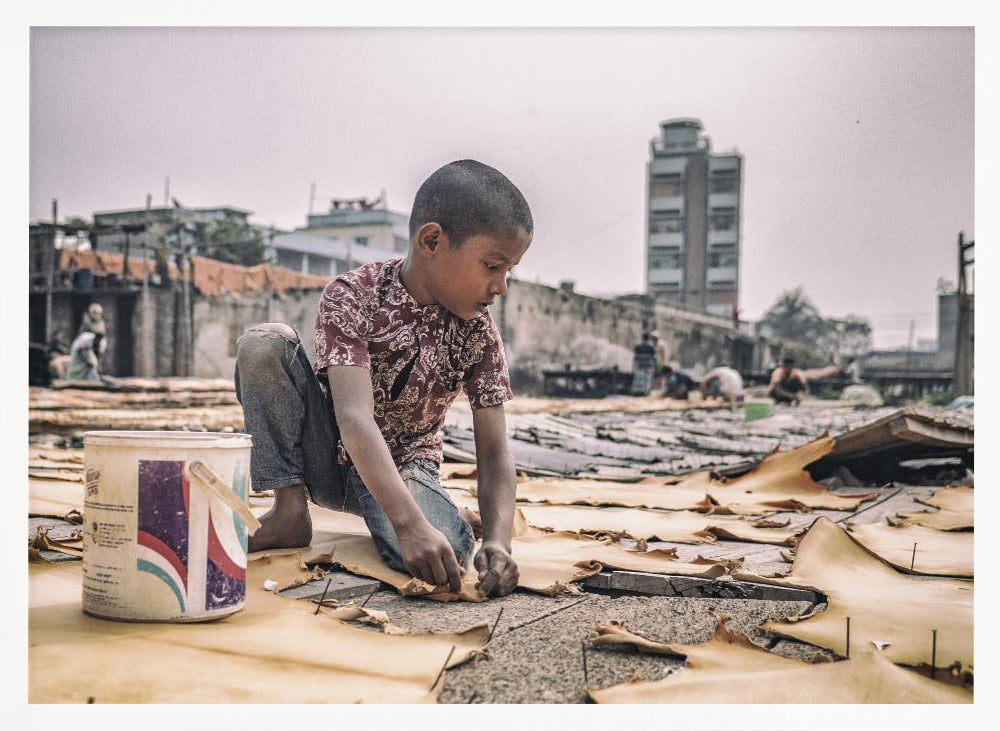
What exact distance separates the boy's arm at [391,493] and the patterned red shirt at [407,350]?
0.42 ft

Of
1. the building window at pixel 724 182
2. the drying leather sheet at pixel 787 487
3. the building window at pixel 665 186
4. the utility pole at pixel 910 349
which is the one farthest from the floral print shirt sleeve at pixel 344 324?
the utility pole at pixel 910 349

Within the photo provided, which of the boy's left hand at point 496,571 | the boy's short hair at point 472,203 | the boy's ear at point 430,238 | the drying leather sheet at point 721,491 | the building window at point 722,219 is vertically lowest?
the drying leather sheet at point 721,491

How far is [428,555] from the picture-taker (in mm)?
1585

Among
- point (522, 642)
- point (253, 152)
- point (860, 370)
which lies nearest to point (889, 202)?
point (253, 152)

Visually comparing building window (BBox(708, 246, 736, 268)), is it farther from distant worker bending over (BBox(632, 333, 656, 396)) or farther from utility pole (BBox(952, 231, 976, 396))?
distant worker bending over (BBox(632, 333, 656, 396))

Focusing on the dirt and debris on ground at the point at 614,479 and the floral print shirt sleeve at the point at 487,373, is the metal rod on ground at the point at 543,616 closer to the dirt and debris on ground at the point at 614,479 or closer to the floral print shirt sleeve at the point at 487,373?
the dirt and debris on ground at the point at 614,479

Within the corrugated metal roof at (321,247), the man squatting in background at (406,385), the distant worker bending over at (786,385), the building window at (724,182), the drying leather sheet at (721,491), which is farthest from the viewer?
the corrugated metal roof at (321,247)

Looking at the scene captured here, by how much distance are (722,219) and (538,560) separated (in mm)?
6027

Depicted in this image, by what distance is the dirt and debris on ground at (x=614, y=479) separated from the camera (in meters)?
1.29

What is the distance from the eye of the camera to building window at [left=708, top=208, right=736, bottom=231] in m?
7.29

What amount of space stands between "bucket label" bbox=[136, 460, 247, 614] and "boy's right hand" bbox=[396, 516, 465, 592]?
12.7 inches

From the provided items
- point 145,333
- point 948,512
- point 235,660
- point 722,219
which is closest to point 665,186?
point 722,219

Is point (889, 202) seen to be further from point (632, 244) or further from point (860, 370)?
point (860, 370)

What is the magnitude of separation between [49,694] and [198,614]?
0.69ft
